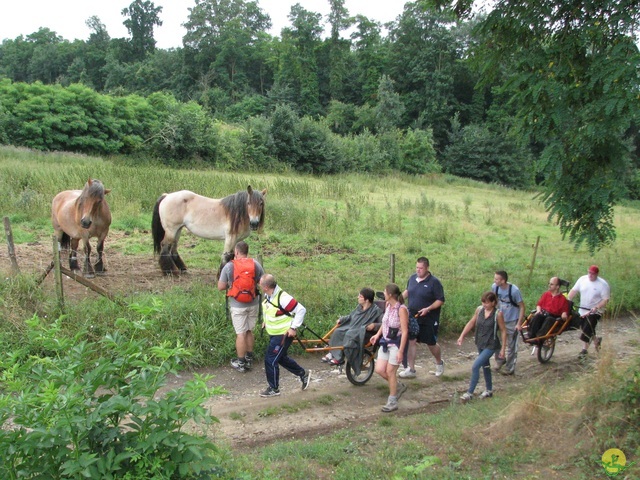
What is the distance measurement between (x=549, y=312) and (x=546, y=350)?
2.23 ft

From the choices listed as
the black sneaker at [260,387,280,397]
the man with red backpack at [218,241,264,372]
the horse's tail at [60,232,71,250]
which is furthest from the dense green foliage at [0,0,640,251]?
the horse's tail at [60,232,71,250]

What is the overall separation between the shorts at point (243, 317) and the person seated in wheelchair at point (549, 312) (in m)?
4.22

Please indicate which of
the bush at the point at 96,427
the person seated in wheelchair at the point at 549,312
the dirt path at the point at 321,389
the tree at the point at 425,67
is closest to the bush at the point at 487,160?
the tree at the point at 425,67

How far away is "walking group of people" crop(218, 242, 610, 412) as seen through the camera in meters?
6.95

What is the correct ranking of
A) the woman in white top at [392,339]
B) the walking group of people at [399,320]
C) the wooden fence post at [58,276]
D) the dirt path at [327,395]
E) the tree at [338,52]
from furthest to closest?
the tree at [338,52]
the wooden fence post at [58,276]
the walking group of people at [399,320]
the woman in white top at [392,339]
the dirt path at [327,395]

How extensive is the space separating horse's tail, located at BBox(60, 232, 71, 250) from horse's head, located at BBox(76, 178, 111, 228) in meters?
1.40

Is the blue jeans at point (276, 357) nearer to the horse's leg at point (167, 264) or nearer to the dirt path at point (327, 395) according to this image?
the dirt path at point (327, 395)

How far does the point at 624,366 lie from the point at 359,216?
12.8m

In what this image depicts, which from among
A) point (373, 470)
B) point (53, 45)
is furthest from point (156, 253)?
point (53, 45)

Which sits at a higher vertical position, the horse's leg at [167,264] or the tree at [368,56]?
the tree at [368,56]

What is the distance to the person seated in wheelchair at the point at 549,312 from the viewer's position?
331 inches

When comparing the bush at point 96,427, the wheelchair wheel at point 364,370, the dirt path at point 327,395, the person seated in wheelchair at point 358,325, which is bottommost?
the dirt path at point 327,395

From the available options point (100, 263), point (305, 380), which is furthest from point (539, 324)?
point (100, 263)

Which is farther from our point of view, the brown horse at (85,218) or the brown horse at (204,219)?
the brown horse at (204,219)
